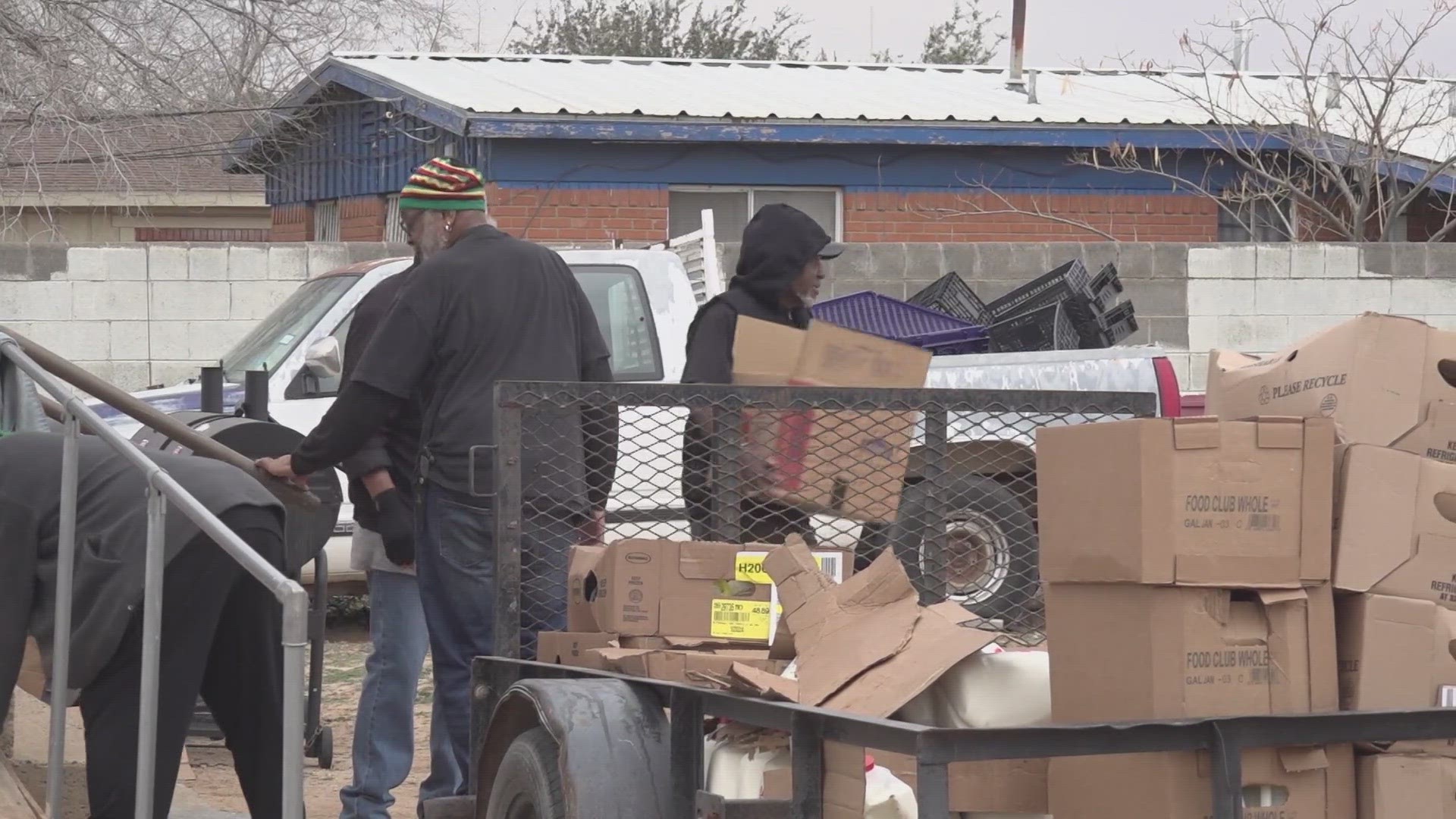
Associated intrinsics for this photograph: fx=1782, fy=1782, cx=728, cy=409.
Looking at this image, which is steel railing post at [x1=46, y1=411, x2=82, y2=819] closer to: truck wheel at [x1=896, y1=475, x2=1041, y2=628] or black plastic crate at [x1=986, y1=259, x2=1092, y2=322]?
truck wheel at [x1=896, y1=475, x2=1041, y2=628]

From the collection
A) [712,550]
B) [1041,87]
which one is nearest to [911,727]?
[712,550]

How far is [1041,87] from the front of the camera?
19.5 metres

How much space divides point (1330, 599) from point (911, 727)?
3.04 feet

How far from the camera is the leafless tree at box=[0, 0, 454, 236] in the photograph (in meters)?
12.4

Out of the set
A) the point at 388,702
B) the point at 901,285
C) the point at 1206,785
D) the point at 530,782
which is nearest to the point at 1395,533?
the point at 1206,785

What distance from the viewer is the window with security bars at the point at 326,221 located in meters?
18.8

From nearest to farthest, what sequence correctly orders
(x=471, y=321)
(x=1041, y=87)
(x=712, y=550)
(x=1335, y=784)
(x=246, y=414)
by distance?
(x=1335, y=784)
(x=712, y=550)
(x=471, y=321)
(x=246, y=414)
(x=1041, y=87)

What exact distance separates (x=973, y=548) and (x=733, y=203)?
11748mm

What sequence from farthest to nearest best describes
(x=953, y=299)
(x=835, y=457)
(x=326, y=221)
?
(x=326, y=221) → (x=953, y=299) → (x=835, y=457)

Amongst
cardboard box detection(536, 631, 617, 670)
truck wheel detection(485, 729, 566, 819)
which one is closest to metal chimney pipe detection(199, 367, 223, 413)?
cardboard box detection(536, 631, 617, 670)

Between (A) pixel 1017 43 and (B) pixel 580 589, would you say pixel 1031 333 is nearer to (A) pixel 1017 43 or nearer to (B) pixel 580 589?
(B) pixel 580 589

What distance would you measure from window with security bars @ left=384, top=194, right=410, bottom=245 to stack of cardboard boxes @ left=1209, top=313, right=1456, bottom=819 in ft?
44.5

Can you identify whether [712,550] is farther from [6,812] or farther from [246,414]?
[246,414]

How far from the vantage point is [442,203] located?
17.3ft
